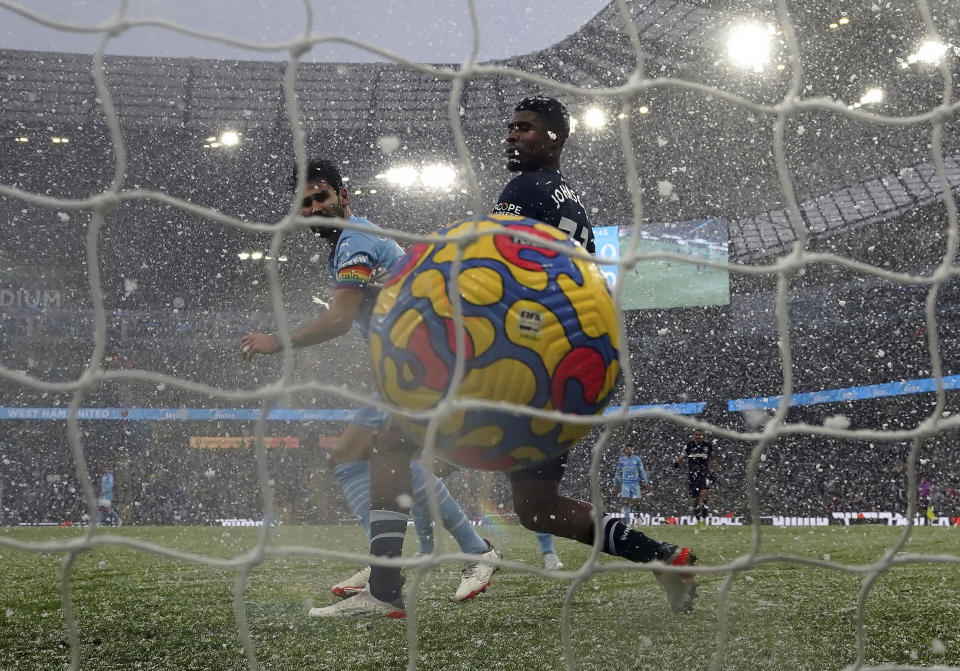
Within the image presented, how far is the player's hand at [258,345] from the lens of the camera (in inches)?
92.9

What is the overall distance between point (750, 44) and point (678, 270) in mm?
4802

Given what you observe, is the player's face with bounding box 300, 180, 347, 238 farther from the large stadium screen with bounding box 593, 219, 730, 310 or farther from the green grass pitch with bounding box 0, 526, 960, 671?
the large stadium screen with bounding box 593, 219, 730, 310

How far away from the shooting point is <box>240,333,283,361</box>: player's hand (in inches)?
92.9

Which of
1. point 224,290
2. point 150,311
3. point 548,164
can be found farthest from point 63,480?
point 548,164

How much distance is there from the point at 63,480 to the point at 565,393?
2035 centimetres

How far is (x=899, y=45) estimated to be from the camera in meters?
18.2

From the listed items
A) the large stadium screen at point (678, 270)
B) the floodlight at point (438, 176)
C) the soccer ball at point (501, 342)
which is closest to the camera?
the soccer ball at point (501, 342)

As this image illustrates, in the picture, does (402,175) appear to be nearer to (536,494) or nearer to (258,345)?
(258,345)

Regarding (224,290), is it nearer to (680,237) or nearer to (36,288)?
(36,288)

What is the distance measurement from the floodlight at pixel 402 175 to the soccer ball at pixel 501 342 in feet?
66.9

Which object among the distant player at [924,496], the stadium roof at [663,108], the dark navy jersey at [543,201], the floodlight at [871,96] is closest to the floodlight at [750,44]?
the stadium roof at [663,108]

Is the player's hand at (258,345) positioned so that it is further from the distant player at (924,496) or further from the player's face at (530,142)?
the distant player at (924,496)

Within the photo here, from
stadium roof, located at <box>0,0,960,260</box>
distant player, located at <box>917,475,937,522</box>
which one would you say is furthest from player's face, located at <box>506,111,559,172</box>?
stadium roof, located at <box>0,0,960,260</box>

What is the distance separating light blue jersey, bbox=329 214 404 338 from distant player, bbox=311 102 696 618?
1.36ft
